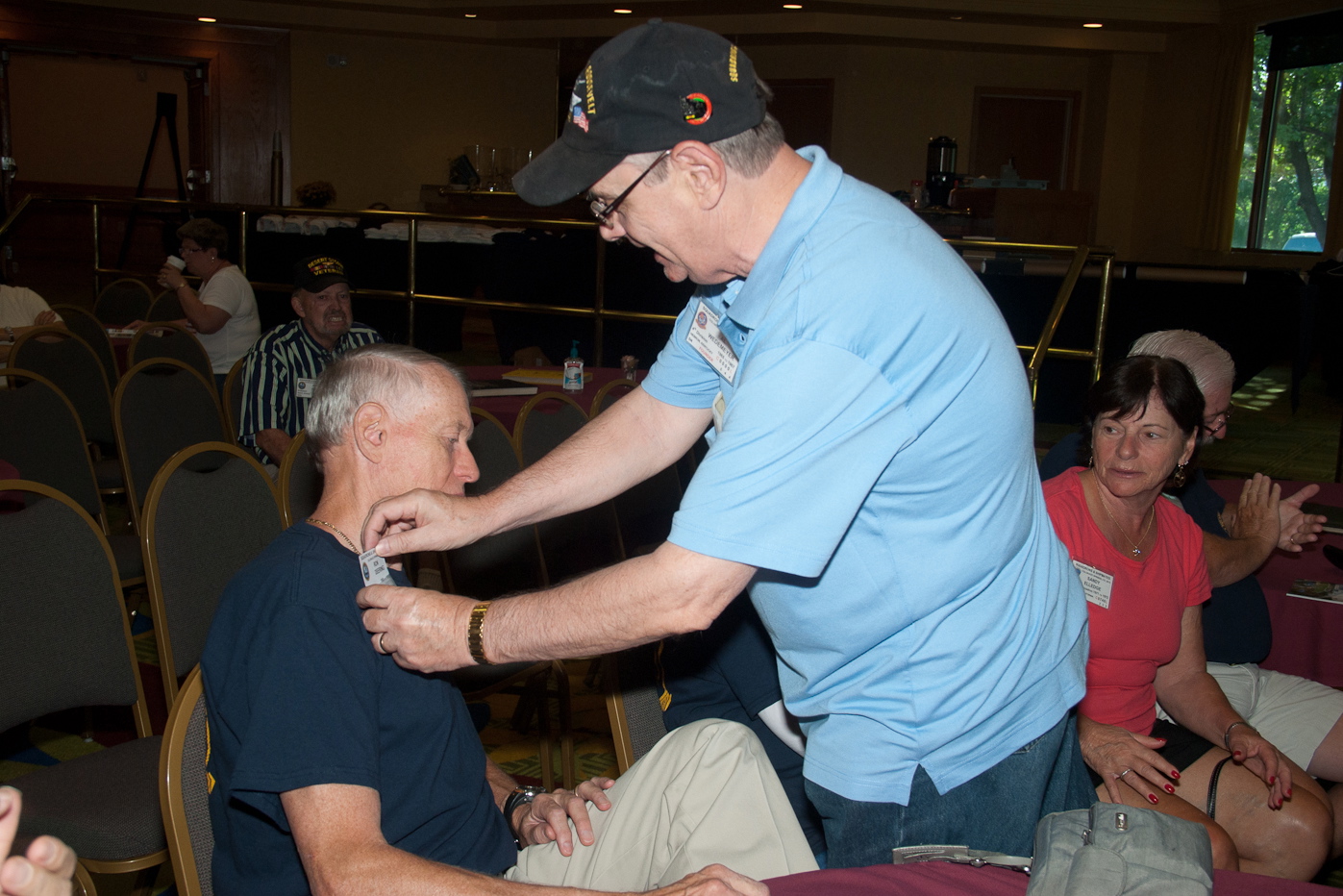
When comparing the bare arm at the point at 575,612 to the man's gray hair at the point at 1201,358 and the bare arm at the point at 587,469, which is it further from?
the man's gray hair at the point at 1201,358

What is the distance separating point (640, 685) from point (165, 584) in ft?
3.69

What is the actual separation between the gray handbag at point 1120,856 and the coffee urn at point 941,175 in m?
7.80

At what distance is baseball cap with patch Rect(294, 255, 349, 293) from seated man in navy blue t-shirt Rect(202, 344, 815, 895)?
271 centimetres

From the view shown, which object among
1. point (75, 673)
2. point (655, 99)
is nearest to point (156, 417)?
point (75, 673)

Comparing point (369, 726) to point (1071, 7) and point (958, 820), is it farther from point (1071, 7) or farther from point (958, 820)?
point (1071, 7)

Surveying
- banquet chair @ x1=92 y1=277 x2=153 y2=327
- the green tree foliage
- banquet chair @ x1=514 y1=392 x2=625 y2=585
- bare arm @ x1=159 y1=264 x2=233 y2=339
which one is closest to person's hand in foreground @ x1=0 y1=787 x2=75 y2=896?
banquet chair @ x1=514 y1=392 x2=625 y2=585

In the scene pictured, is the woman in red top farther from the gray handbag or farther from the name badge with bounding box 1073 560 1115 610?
the gray handbag

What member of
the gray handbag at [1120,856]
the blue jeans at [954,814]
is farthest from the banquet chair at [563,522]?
the gray handbag at [1120,856]

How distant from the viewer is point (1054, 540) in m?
1.36

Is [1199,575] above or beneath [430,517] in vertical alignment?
beneath

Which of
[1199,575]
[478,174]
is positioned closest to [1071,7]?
[478,174]

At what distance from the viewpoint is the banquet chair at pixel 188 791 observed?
132 centimetres

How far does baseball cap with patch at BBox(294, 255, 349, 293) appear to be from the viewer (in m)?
4.04

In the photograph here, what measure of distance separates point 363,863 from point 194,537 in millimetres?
1395
